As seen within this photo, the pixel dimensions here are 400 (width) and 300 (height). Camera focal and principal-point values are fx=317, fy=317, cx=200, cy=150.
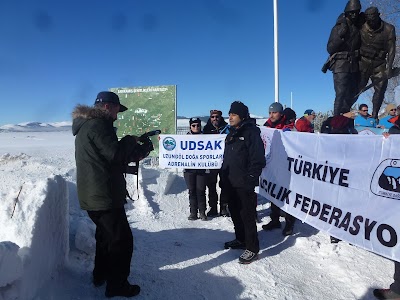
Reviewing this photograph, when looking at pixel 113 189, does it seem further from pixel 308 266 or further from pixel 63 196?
pixel 308 266

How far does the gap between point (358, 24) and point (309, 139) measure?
2.43m

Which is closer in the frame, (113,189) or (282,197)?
(113,189)

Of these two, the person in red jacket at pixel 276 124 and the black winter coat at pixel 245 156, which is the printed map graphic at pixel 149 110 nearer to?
the person in red jacket at pixel 276 124

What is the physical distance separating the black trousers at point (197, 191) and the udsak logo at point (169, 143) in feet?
3.82

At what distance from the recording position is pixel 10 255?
252cm

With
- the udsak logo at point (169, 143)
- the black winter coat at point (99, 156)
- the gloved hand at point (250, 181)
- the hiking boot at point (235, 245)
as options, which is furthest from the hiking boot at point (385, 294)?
the udsak logo at point (169, 143)

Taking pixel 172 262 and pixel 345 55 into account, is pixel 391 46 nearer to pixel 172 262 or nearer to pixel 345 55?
pixel 345 55

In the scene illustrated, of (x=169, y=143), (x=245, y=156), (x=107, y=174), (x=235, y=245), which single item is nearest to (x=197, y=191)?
(x=169, y=143)

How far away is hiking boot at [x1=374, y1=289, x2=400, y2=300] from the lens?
320 centimetres

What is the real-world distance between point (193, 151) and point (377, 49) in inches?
160

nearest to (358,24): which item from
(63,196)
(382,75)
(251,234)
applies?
(382,75)

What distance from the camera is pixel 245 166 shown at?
4.37 m

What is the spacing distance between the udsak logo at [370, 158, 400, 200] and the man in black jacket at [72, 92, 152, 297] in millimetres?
2341

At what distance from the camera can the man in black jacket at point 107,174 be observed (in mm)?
3074
